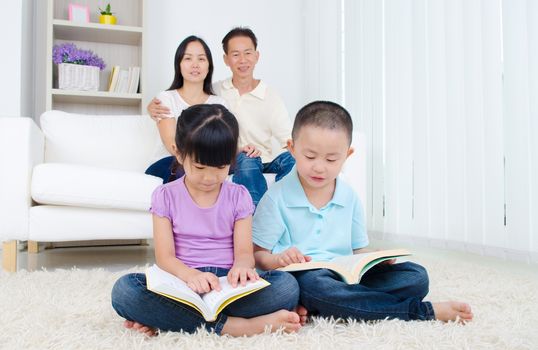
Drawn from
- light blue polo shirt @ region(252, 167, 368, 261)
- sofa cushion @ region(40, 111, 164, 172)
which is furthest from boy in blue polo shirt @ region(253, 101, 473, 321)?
sofa cushion @ region(40, 111, 164, 172)

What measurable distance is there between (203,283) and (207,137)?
325mm

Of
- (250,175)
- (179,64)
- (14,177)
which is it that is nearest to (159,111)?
(179,64)

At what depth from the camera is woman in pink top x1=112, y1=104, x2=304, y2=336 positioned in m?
1.10

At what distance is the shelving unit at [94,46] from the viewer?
352 cm

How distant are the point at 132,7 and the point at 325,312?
330 centimetres

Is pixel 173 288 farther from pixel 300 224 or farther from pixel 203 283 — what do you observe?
pixel 300 224

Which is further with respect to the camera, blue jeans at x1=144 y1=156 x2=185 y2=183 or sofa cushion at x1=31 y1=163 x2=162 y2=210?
blue jeans at x1=144 y1=156 x2=185 y2=183

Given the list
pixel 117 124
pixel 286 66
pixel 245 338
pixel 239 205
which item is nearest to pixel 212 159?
pixel 239 205

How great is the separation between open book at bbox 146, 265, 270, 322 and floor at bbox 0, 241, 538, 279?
130cm

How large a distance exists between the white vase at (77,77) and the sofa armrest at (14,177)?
154 centimetres

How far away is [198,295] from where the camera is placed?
1.06 metres

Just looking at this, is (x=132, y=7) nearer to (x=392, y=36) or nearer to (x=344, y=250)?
(x=392, y=36)

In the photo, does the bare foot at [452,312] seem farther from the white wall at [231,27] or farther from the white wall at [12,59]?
the white wall at [231,27]

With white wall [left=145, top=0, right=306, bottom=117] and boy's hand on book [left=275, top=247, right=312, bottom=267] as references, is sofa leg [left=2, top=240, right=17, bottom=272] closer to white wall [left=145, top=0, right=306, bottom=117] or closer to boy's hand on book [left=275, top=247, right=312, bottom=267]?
boy's hand on book [left=275, top=247, right=312, bottom=267]
